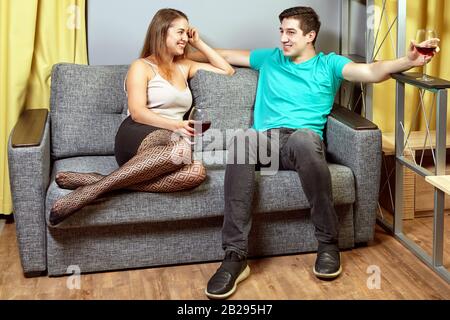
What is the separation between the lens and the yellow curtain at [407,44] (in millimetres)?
3574

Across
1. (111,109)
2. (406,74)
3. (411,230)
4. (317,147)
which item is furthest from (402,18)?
(111,109)

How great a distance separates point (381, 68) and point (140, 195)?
1.10 meters

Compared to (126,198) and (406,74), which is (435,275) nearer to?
(406,74)

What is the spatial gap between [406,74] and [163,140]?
103 cm

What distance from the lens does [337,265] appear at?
2801 millimetres

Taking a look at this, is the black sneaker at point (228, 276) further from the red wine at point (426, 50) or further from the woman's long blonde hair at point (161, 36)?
the red wine at point (426, 50)

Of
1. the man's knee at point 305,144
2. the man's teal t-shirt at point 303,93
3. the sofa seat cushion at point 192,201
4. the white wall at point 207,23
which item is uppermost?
the white wall at point 207,23

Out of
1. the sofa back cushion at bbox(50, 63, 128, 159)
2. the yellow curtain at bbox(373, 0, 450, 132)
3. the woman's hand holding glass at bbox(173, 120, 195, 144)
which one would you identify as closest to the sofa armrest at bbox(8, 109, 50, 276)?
the sofa back cushion at bbox(50, 63, 128, 159)

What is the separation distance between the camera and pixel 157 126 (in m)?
3.02

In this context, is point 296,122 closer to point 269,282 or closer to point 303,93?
point 303,93

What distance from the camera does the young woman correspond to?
271 centimetres

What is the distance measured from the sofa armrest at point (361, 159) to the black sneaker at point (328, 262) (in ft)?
0.90

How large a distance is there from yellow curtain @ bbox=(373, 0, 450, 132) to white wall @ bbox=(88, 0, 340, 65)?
1.09ft

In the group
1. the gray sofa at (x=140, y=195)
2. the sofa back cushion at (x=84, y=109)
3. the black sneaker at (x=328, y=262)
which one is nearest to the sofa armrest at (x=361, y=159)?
the gray sofa at (x=140, y=195)
